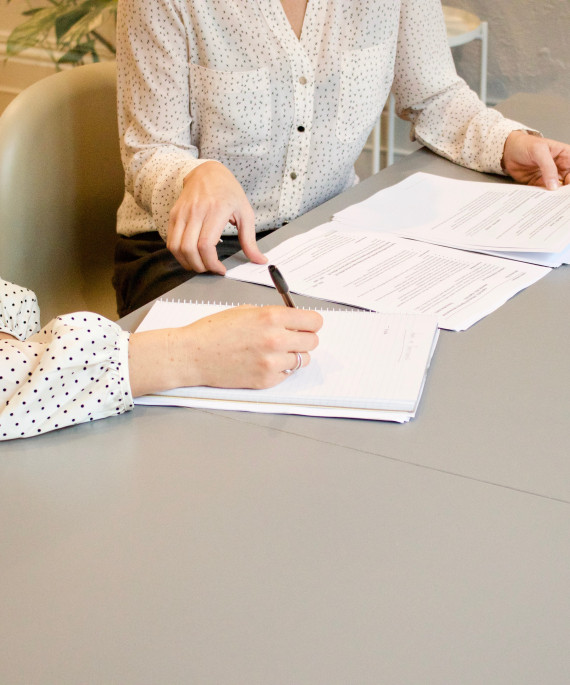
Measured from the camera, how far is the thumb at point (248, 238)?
105 cm

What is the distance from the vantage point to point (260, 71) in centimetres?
128

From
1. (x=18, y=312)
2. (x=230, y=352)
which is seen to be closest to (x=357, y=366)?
(x=230, y=352)

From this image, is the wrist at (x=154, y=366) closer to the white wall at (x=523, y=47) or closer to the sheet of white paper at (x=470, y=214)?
the sheet of white paper at (x=470, y=214)

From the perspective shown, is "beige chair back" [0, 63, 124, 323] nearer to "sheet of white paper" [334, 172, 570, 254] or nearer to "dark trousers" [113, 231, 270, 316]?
"dark trousers" [113, 231, 270, 316]

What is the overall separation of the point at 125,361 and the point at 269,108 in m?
0.66

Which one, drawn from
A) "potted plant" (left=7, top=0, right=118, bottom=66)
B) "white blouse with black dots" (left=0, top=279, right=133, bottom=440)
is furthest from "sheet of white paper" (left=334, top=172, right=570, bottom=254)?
"potted plant" (left=7, top=0, right=118, bottom=66)

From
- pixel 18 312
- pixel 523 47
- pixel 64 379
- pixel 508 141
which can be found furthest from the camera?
pixel 523 47

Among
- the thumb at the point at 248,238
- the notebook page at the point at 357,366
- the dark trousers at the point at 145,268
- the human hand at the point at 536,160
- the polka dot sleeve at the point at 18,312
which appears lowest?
the dark trousers at the point at 145,268

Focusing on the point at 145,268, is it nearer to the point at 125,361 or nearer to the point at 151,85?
the point at 151,85

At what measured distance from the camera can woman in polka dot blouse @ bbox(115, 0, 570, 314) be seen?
1.24m

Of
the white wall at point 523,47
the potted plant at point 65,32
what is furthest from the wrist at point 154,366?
the potted plant at point 65,32

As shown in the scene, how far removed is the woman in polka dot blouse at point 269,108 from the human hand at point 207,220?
34mm

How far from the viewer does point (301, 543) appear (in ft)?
1.98

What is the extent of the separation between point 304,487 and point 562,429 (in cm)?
24
